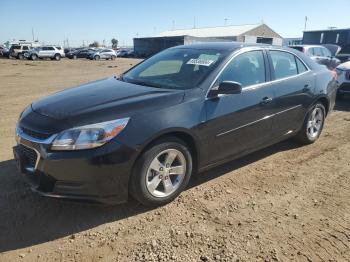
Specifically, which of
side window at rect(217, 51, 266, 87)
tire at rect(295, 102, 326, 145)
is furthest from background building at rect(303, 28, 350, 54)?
side window at rect(217, 51, 266, 87)

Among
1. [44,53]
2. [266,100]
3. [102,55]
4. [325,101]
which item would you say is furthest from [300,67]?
[102,55]

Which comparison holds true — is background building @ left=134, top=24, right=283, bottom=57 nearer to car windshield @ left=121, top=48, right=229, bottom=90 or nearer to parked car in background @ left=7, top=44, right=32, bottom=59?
parked car in background @ left=7, top=44, right=32, bottom=59

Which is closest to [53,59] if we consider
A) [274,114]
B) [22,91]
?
[22,91]

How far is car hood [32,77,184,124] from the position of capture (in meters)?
3.52

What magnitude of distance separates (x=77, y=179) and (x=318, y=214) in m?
2.49

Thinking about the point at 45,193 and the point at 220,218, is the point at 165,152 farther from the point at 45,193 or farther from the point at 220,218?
the point at 45,193

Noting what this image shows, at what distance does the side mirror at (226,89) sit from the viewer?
4.03 metres

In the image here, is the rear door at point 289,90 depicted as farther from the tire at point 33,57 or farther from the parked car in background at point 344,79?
the tire at point 33,57

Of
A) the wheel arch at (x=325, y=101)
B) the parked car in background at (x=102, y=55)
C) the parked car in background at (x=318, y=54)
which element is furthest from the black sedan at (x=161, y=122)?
the parked car in background at (x=102, y=55)

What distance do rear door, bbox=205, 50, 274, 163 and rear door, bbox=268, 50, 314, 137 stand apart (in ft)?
0.63

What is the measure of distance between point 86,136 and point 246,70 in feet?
7.61

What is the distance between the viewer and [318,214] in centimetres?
381

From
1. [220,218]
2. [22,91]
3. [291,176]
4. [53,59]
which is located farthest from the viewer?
[53,59]

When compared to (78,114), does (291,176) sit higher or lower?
lower
